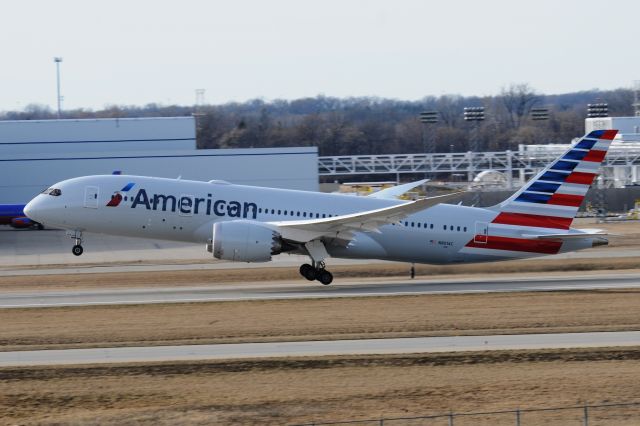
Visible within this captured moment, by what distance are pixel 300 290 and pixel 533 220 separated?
9.75 meters

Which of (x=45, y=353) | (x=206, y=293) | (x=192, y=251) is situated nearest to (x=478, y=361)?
(x=45, y=353)

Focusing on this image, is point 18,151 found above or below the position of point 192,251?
above

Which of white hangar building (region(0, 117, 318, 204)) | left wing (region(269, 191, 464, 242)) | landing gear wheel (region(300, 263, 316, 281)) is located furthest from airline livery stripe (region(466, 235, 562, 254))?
white hangar building (region(0, 117, 318, 204))

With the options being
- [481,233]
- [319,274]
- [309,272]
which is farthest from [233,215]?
[481,233]

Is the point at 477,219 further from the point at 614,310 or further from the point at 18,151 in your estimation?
the point at 18,151

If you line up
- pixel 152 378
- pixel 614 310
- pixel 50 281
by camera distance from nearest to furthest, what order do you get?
pixel 152 378 → pixel 614 310 → pixel 50 281

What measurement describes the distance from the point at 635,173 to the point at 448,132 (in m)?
65.8

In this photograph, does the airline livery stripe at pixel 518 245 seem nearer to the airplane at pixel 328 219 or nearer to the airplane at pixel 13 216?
the airplane at pixel 328 219

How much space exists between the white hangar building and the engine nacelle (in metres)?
38.1

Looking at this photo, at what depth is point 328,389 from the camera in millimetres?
21172

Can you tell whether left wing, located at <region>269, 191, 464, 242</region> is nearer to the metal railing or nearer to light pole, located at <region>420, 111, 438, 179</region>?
the metal railing

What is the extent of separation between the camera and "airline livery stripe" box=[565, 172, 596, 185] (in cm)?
3909

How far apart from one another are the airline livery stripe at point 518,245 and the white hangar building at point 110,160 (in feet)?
126

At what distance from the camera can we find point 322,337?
2680 centimetres
